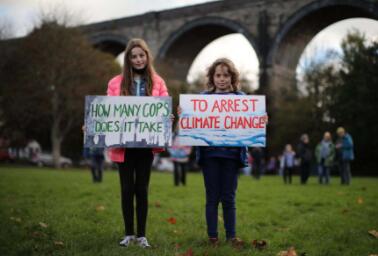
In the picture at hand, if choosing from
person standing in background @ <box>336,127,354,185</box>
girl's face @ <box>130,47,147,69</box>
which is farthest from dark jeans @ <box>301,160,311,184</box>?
girl's face @ <box>130,47,147,69</box>

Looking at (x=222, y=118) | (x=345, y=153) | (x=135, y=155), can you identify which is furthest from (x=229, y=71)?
(x=345, y=153)

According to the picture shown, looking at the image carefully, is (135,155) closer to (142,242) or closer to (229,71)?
(142,242)

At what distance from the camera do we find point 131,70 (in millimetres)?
4484

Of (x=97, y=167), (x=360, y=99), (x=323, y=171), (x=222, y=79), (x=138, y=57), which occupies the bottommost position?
(x=323, y=171)

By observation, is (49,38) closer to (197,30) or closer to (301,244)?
(197,30)

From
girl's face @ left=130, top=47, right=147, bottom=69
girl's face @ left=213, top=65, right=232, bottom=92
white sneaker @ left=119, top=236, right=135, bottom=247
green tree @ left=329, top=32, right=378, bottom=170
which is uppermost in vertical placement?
green tree @ left=329, top=32, right=378, bottom=170

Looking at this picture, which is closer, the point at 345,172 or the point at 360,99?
the point at 345,172

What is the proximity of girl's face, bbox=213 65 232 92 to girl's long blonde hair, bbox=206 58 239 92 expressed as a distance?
3cm

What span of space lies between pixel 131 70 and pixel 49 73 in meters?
26.8

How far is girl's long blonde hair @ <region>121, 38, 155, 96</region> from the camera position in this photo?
4473 mm

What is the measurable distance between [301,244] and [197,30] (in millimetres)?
33628

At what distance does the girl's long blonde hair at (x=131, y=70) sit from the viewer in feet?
14.7

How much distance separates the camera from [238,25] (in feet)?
111

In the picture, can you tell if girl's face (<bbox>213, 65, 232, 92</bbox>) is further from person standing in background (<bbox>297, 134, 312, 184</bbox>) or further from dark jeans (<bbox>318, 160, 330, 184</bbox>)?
dark jeans (<bbox>318, 160, 330, 184</bbox>)
